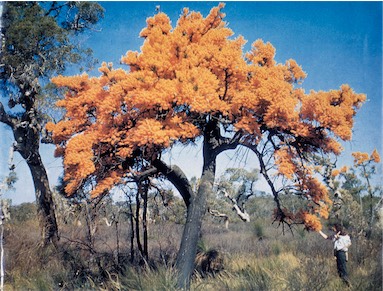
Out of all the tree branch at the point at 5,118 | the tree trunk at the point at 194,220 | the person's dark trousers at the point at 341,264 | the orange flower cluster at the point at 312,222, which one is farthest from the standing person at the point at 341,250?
the tree branch at the point at 5,118

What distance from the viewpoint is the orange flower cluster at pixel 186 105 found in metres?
7.77

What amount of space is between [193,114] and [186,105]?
0.53 m

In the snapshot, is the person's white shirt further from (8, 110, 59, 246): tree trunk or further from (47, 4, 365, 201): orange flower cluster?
(8, 110, 59, 246): tree trunk

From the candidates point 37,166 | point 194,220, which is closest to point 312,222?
point 194,220

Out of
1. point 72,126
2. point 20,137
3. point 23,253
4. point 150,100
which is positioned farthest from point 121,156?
point 20,137

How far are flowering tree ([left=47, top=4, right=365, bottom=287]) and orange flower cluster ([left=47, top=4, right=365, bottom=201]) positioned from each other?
0.08ft

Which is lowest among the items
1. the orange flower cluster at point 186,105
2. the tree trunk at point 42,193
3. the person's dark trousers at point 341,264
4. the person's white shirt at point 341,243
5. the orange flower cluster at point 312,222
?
the person's dark trousers at point 341,264

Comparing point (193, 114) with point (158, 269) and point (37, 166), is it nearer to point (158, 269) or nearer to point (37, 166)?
point (158, 269)

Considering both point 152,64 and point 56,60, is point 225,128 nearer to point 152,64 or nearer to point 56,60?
point 152,64

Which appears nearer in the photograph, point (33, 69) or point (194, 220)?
point (194, 220)

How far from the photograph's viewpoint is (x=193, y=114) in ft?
29.6

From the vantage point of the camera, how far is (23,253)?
9695 millimetres

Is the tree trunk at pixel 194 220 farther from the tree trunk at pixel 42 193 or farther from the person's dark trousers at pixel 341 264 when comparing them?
the tree trunk at pixel 42 193

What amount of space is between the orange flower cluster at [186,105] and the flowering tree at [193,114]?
25 millimetres
